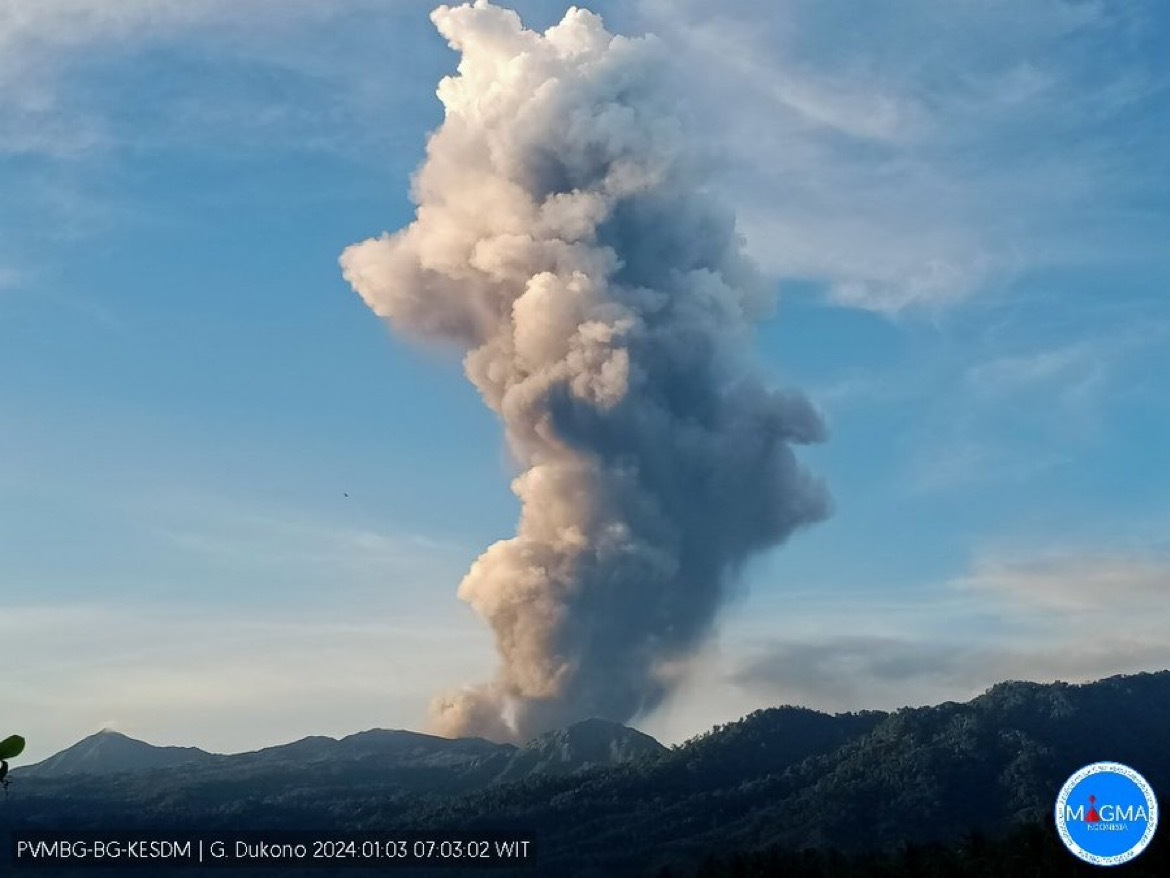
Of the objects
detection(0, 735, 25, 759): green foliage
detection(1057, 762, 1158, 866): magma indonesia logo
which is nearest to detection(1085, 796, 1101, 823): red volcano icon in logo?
detection(1057, 762, 1158, 866): magma indonesia logo

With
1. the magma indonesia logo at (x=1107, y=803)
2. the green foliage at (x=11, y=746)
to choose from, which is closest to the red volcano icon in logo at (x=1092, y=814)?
the magma indonesia logo at (x=1107, y=803)

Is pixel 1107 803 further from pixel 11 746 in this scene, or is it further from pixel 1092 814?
pixel 11 746

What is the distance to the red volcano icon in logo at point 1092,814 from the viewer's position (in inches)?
2039

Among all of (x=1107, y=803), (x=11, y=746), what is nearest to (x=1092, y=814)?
(x=1107, y=803)

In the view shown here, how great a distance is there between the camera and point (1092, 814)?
5253cm

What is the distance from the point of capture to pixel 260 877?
7254 inches

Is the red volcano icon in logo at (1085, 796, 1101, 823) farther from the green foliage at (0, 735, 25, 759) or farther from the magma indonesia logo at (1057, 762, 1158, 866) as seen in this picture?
the green foliage at (0, 735, 25, 759)

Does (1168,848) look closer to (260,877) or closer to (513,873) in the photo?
(513,873)

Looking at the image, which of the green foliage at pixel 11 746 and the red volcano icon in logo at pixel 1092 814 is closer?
the green foliage at pixel 11 746

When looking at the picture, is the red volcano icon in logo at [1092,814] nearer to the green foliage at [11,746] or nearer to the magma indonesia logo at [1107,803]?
the magma indonesia logo at [1107,803]

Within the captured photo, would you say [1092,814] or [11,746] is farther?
[1092,814]

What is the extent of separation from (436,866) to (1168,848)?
13756 centimetres

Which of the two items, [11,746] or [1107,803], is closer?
[11,746]

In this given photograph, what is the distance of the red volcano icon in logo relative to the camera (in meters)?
51.8
